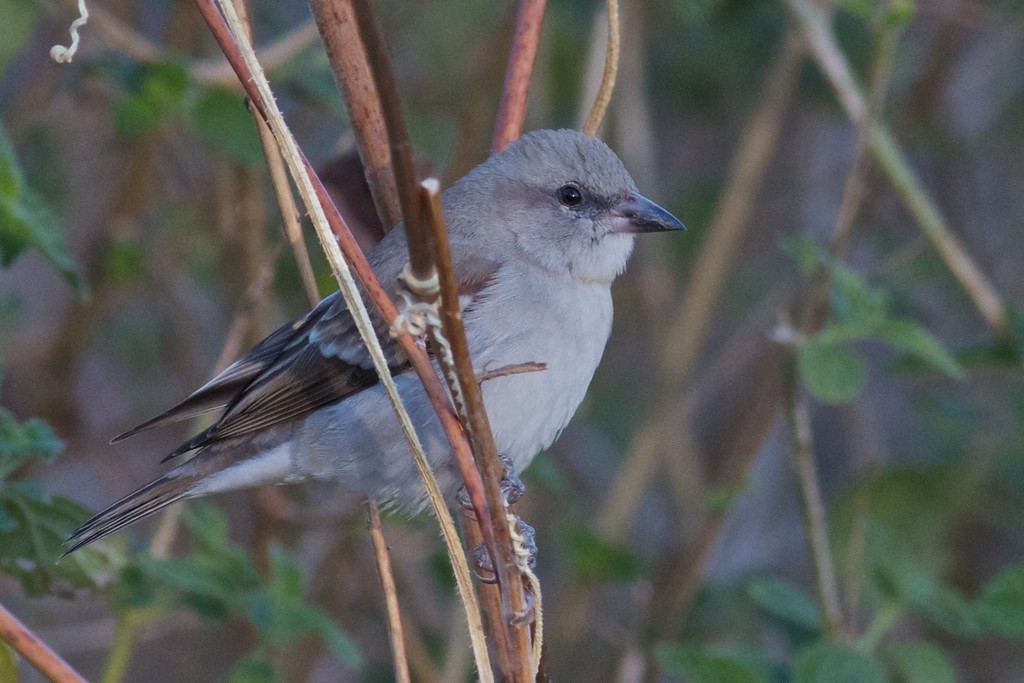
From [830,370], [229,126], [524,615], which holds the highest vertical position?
[229,126]

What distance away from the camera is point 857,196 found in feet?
12.8

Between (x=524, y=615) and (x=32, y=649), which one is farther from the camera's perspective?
(x=32, y=649)

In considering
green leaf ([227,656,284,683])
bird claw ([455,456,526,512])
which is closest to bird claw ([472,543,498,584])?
bird claw ([455,456,526,512])

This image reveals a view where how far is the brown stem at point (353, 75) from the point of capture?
2.22m

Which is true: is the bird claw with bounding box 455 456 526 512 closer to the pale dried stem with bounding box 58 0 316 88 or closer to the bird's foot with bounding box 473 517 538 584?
the bird's foot with bounding box 473 517 538 584

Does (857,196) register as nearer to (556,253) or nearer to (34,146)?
(556,253)

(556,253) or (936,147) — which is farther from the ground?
(936,147)

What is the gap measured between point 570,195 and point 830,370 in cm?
92

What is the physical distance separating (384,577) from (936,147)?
4.64 metres

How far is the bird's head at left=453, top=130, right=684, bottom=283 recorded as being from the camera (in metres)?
3.32

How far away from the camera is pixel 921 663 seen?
331cm

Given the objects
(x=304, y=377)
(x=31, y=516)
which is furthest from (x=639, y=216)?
(x=31, y=516)

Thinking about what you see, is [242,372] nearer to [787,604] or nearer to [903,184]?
[787,604]

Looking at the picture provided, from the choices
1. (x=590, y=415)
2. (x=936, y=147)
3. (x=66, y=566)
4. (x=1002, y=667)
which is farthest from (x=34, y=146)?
(x=1002, y=667)
